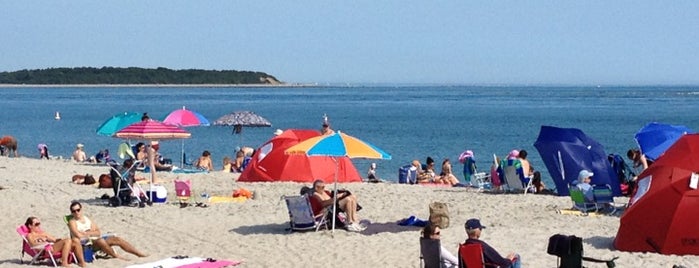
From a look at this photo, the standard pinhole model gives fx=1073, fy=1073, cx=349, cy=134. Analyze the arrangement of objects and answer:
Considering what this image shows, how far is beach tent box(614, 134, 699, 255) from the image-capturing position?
11.4m

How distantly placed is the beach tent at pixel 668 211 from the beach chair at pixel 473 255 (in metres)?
2.84

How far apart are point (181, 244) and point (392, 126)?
159 feet

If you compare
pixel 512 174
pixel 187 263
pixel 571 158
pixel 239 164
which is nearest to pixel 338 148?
pixel 187 263

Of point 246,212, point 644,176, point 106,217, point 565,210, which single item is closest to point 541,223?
point 565,210

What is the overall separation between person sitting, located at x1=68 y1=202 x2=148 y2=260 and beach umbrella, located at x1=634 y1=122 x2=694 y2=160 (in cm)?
1016

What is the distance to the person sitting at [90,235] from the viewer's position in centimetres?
1141

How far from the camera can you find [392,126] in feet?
201

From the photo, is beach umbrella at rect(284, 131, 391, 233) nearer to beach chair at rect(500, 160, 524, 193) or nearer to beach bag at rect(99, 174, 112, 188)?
beach chair at rect(500, 160, 524, 193)

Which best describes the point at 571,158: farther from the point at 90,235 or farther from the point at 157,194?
the point at 90,235

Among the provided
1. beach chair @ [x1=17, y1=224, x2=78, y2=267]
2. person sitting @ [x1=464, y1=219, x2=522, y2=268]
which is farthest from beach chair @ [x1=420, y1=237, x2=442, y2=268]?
beach chair @ [x1=17, y1=224, x2=78, y2=267]

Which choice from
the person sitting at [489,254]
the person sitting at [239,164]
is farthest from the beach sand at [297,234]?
the person sitting at [239,164]

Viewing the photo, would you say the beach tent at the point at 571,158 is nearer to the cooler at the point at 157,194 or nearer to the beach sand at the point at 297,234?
the beach sand at the point at 297,234

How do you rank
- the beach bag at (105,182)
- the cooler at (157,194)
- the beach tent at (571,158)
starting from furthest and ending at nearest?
the beach bag at (105,182) < the beach tent at (571,158) < the cooler at (157,194)

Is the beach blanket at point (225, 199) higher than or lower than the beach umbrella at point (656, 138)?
lower
